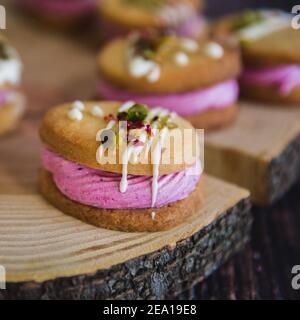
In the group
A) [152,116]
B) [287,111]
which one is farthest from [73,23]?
[152,116]

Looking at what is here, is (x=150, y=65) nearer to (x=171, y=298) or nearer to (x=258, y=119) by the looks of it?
(x=258, y=119)

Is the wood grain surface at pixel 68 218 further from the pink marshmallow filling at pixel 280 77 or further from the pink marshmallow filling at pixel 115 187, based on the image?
the pink marshmallow filling at pixel 280 77

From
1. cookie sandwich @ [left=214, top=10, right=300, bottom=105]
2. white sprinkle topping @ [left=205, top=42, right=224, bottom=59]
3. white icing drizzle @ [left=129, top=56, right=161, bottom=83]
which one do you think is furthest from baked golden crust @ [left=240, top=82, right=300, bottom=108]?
white icing drizzle @ [left=129, top=56, right=161, bottom=83]

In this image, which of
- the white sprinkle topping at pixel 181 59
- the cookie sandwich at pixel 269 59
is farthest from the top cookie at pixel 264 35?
the white sprinkle topping at pixel 181 59

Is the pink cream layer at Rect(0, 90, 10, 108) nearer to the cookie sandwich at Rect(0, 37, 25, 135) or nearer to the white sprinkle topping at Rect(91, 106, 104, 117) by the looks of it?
the cookie sandwich at Rect(0, 37, 25, 135)

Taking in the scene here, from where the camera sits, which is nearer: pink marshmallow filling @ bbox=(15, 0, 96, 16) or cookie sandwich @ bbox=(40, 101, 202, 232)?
cookie sandwich @ bbox=(40, 101, 202, 232)

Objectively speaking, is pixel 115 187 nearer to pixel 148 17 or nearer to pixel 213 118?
pixel 213 118
